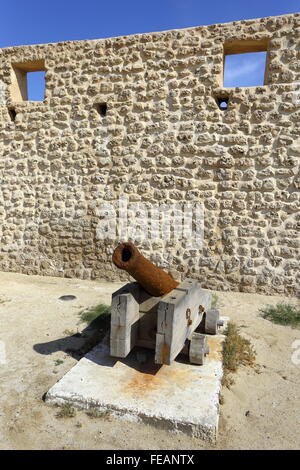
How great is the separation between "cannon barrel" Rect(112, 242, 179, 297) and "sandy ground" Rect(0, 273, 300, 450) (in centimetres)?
108

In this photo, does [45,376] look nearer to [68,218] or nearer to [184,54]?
[68,218]

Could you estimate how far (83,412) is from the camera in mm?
2666

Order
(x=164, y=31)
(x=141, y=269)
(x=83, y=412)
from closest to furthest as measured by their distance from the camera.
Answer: (x=83, y=412) < (x=141, y=269) < (x=164, y=31)

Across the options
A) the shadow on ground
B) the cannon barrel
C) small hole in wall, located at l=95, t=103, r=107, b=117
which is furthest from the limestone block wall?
the cannon barrel

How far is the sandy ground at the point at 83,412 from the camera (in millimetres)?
2418

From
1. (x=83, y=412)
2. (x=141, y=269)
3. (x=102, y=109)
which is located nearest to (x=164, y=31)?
(x=102, y=109)

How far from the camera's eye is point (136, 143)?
5977 millimetres

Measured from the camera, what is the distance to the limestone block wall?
5.36m

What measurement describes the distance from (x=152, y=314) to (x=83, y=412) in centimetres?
99

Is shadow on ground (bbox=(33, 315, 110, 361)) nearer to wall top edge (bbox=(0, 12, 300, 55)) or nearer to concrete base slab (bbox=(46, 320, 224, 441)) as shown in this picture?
concrete base slab (bbox=(46, 320, 224, 441))

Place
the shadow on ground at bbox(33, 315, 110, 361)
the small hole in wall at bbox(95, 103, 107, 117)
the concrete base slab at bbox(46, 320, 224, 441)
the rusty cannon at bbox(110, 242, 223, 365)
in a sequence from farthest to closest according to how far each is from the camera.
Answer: the small hole in wall at bbox(95, 103, 107, 117)
the shadow on ground at bbox(33, 315, 110, 361)
the rusty cannon at bbox(110, 242, 223, 365)
the concrete base slab at bbox(46, 320, 224, 441)

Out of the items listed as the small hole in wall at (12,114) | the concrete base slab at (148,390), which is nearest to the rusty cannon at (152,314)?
the concrete base slab at (148,390)

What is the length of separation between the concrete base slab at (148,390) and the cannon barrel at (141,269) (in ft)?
2.28

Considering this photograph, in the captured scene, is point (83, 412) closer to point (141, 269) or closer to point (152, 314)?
point (152, 314)
